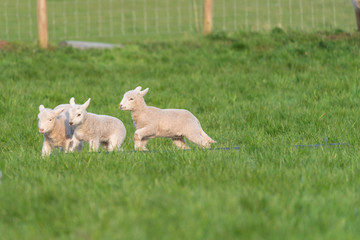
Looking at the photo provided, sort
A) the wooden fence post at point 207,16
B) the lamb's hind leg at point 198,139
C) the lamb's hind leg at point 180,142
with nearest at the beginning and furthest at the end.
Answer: the lamb's hind leg at point 198,139
the lamb's hind leg at point 180,142
the wooden fence post at point 207,16

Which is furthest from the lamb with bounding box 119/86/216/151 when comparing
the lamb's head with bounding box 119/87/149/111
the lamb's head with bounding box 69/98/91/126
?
the lamb's head with bounding box 69/98/91/126

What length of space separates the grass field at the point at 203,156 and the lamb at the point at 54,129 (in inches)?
10.4

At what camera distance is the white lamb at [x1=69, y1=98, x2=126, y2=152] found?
541cm

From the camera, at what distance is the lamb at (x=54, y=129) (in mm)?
5309

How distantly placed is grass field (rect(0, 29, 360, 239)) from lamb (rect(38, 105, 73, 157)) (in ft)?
0.86

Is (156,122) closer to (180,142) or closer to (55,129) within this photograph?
(180,142)

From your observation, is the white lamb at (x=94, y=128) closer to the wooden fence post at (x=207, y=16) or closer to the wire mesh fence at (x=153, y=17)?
the wooden fence post at (x=207, y=16)

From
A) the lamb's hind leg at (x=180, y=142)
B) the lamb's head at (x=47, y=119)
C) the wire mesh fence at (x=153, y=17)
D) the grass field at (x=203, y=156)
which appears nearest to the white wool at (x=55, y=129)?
the lamb's head at (x=47, y=119)

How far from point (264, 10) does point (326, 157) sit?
2237cm

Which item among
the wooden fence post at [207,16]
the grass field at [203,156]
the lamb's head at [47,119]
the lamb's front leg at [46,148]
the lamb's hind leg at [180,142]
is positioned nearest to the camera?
the grass field at [203,156]

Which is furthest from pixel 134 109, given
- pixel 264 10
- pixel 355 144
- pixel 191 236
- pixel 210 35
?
pixel 264 10

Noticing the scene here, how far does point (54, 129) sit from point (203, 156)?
149 cm

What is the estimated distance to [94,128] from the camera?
5.58 m

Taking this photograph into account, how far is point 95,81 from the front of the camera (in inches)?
407
